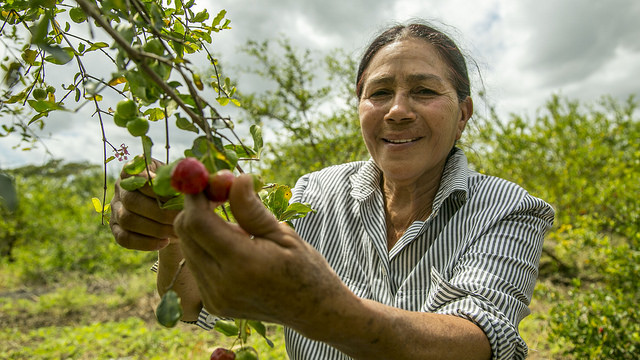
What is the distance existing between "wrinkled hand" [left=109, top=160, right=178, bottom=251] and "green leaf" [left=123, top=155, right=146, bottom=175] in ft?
0.22

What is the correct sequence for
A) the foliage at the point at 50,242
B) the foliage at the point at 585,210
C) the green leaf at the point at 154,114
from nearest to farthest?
the green leaf at the point at 154,114 → the foliage at the point at 585,210 → the foliage at the point at 50,242

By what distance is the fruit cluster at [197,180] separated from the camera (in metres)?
0.68

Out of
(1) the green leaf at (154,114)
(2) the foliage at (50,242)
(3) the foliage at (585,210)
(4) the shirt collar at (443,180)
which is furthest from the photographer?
(2) the foliage at (50,242)

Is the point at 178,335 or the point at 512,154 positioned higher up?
the point at 512,154

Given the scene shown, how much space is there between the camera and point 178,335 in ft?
16.1

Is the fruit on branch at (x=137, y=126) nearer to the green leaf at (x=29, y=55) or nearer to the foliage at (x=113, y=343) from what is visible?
the green leaf at (x=29, y=55)

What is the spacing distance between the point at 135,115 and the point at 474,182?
1431 millimetres

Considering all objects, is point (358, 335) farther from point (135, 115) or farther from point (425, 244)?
point (425, 244)

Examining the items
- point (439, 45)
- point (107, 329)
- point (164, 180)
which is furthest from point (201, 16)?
point (107, 329)

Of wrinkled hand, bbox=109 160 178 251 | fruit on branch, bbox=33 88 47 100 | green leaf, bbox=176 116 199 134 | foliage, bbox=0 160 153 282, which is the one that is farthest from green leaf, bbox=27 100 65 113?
foliage, bbox=0 160 153 282

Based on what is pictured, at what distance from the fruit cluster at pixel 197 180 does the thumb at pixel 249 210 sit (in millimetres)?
20

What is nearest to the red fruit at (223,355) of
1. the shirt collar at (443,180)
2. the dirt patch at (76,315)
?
the shirt collar at (443,180)

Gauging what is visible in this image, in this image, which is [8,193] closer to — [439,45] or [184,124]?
[184,124]

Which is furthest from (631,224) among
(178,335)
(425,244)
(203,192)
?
(178,335)
